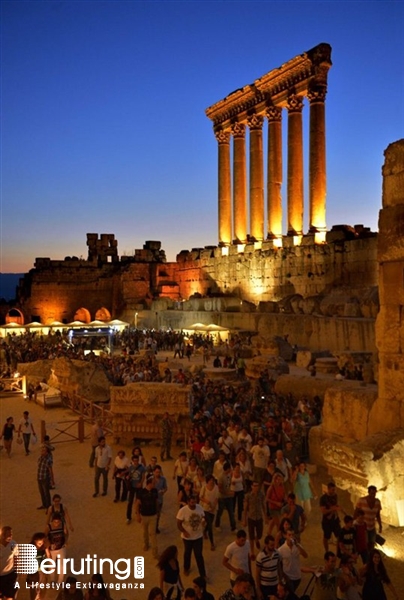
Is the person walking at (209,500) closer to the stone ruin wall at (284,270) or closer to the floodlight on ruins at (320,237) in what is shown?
the stone ruin wall at (284,270)

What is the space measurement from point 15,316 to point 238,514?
3728cm

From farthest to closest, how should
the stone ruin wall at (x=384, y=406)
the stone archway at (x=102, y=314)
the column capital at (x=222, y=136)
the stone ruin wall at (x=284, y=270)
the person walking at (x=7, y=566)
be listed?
1. the stone archway at (x=102, y=314)
2. the column capital at (x=222, y=136)
3. the stone ruin wall at (x=284, y=270)
4. the stone ruin wall at (x=384, y=406)
5. the person walking at (x=7, y=566)

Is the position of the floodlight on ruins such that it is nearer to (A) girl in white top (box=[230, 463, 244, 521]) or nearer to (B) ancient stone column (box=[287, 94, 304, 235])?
(B) ancient stone column (box=[287, 94, 304, 235])

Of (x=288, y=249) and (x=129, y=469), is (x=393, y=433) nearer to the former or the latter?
(x=129, y=469)

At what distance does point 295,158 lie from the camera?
3047 cm

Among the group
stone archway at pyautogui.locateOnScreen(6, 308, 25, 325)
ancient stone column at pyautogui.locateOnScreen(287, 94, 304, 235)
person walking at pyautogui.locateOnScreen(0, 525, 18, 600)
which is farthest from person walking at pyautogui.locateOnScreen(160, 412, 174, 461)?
stone archway at pyautogui.locateOnScreen(6, 308, 25, 325)

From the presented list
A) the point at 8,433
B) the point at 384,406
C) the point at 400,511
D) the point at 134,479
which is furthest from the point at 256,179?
the point at 400,511

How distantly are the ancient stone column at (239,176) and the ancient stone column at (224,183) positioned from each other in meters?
1.28

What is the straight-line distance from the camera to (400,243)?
24.8 ft

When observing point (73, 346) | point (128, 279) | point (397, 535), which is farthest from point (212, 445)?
point (128, 279)

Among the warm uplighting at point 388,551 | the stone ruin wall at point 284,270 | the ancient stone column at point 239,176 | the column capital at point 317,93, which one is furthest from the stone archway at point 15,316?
the warm uplighting at point 388,551

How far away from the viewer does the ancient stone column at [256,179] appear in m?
34.4

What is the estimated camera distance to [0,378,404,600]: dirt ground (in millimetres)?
6086

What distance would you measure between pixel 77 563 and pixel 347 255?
70.2 feet
